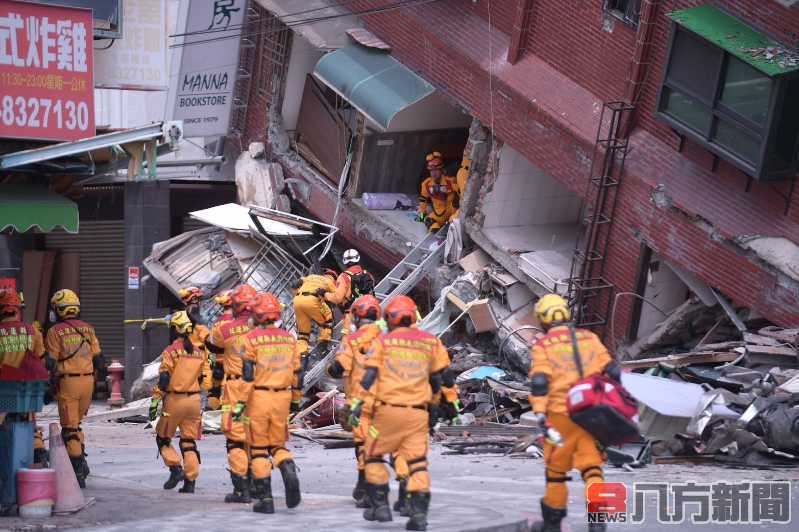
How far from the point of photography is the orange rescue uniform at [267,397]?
1150cm

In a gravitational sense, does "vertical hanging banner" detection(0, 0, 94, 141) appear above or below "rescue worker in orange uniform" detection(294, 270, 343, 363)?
above

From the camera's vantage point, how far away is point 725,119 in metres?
17.2

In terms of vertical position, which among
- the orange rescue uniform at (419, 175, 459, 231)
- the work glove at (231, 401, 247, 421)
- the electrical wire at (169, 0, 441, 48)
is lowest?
the work glove at (231, 401, 247, 421)

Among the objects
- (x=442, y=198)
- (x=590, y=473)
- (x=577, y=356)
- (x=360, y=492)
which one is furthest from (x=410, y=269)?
(x=590, y=473)

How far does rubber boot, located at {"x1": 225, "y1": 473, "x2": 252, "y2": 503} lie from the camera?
12.4 m

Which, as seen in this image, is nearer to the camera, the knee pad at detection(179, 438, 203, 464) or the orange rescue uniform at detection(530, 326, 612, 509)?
the orange rescue uniform at detection(530, 326, 612, 509)

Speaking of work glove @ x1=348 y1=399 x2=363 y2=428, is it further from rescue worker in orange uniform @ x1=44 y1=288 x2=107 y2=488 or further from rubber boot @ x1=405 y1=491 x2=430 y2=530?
rescue worker in orange uniform @ x1=44 y1=288 x2=107 y2=488

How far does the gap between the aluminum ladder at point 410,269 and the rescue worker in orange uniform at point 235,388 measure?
7.86 metres

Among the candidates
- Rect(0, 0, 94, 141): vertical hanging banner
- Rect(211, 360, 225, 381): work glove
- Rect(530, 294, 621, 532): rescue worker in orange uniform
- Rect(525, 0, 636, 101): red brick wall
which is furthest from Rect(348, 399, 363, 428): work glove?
Rect(525, 0, 636, 101): red brick wall

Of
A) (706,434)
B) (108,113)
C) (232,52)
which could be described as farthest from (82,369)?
(108,113)

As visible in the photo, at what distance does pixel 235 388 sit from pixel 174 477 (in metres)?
1.85

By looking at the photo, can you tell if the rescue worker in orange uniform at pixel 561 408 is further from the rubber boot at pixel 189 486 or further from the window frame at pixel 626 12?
the window frame at pixel 626 12

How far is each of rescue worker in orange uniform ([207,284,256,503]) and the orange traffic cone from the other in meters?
1.42

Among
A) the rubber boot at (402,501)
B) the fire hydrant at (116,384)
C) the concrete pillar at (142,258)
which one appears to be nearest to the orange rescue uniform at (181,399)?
the rubber boot at (402,501)
